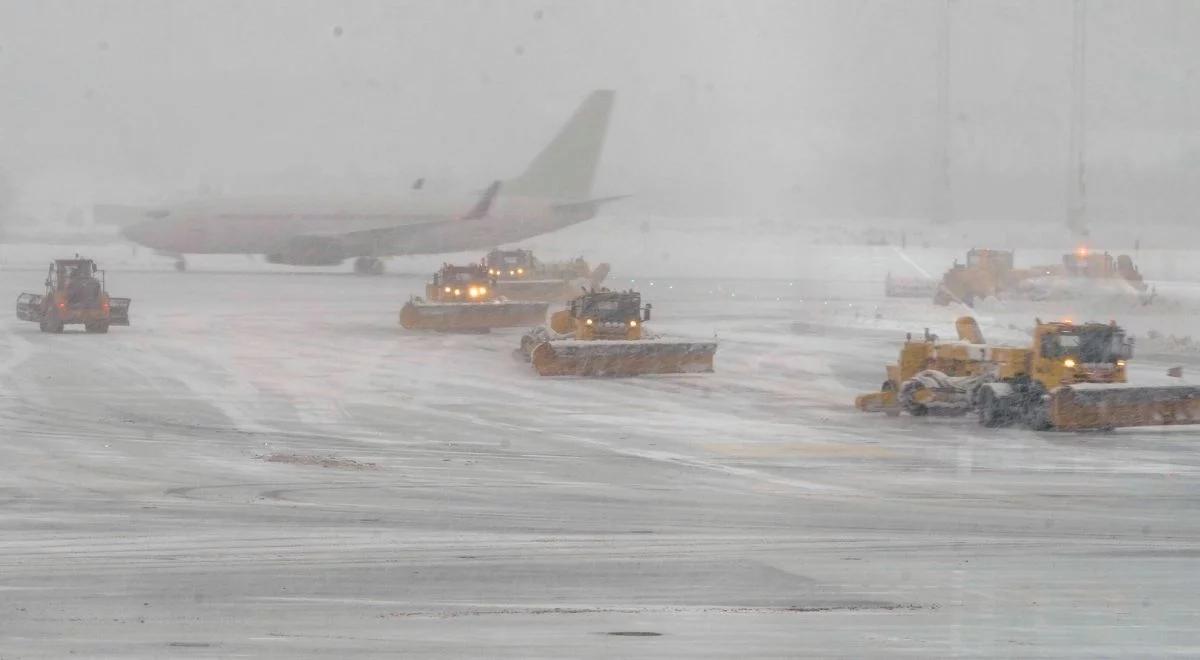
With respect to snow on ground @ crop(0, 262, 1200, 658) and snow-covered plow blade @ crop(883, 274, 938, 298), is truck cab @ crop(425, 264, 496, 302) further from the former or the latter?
snow-covered plow blade @ crop(883, 274, 938, 298)

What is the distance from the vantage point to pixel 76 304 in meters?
41.8

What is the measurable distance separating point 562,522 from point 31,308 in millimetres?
32188

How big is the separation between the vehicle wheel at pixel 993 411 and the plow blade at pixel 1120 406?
33.0 inches

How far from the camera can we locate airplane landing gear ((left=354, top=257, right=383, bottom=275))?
252 ft

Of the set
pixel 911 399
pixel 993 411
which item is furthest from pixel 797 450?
pixel 911 399

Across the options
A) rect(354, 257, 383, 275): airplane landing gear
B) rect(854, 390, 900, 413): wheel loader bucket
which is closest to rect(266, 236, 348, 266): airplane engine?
rect(354, 257, 383, 275): airplane landing gear

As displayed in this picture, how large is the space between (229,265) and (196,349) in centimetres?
5280

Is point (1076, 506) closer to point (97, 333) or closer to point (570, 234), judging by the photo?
point (97, 333)

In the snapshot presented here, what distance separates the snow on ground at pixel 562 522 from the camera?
10.5 meters

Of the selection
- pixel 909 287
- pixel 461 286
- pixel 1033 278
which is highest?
pixel 1033 278

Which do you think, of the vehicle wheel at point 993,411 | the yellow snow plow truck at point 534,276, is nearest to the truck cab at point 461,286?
the yellow snow plow truck at point 534,276

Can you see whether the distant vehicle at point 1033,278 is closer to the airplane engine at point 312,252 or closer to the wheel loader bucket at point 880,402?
the airplane engine at point 312,252

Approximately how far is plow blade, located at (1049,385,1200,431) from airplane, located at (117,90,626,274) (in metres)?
49.2

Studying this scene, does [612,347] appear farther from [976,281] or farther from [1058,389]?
[976,281]
